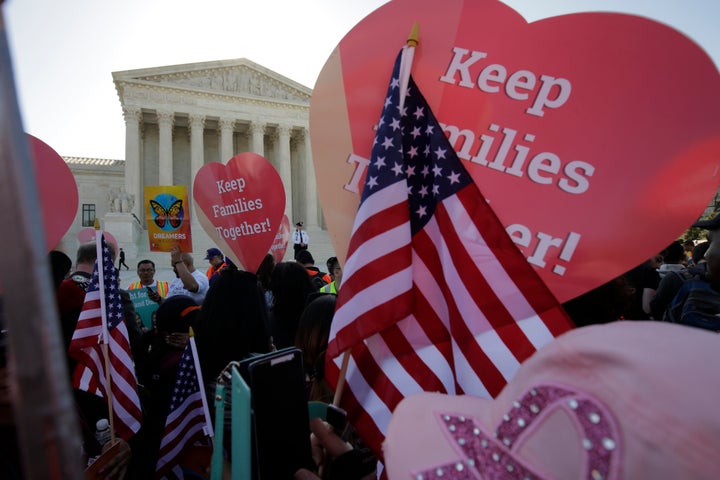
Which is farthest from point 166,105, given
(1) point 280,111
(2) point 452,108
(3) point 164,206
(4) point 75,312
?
(2) point 452,108

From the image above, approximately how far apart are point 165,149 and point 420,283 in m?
29.8

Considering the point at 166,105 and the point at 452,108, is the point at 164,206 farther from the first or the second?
the point at 166,105

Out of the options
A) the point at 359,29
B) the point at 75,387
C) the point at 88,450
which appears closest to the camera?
the point at 359,29

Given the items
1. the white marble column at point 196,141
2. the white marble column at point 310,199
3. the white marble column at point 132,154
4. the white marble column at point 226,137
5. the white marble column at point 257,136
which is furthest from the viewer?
the white marble column at point 310,199

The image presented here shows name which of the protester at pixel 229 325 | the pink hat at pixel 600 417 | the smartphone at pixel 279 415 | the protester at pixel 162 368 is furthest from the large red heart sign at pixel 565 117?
the protester at pixel 162 368

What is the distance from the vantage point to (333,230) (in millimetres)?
1728

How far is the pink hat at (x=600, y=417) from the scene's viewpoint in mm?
420

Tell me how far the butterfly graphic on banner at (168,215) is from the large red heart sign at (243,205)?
298cm

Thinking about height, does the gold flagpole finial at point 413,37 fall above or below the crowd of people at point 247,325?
above

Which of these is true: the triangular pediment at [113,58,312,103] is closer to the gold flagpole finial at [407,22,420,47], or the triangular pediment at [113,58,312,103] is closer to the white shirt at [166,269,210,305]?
the white shirt at [166,269,210,305]

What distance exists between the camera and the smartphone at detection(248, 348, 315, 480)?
1136mm

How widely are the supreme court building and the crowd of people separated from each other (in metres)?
22.7

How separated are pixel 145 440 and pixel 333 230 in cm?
169

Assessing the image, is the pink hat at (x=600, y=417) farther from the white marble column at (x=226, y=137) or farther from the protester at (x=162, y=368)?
the white marble column at (x=226, y=137)
